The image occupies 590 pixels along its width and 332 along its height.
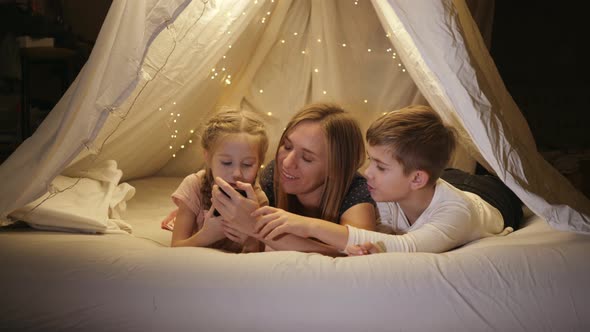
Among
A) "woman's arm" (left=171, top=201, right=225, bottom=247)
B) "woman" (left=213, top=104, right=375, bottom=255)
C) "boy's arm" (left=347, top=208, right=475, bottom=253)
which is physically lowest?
"woman's arm" (left=171, top=201, right=225, bottom=247)

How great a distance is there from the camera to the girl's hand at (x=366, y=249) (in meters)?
1.56

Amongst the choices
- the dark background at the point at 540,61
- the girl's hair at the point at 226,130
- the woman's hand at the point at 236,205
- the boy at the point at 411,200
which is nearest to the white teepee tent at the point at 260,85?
the boy at the point at 411,200

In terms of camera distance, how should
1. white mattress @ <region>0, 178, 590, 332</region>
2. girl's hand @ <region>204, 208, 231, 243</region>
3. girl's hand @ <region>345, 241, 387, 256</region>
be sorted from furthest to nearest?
girl's hand @ <region>204, 208, 231, 243</region> → girl's hand @ <region>345, 241, 387, 256</region> → white mattress @ <region>0, 178, 590, 332</region>

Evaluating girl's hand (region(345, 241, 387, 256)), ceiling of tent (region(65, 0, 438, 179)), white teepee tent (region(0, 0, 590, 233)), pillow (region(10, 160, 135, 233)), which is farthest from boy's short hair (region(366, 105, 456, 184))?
ceiling of tent (region(65, 0, 438, 179))

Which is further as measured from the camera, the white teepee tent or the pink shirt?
the pink shirt

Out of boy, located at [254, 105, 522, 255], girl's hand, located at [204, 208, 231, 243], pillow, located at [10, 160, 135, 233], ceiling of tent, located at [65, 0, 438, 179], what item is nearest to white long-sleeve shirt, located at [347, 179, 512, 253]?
boy, located at [254, 105, 522, 255]

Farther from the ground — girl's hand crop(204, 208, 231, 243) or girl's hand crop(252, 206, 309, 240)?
girl's hand crop(252, 206, 309, 240)

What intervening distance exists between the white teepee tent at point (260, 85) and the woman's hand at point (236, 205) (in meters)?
0.36

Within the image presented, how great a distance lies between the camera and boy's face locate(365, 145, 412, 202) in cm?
172

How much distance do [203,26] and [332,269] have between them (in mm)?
1235

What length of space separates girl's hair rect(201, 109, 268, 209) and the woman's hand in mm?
185

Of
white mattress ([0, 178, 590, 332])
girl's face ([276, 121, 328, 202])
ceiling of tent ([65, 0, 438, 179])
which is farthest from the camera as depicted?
ceiling of tent ([65, 0, 438, 179])

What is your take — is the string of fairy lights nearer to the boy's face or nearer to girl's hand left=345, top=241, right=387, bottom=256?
the boy's face

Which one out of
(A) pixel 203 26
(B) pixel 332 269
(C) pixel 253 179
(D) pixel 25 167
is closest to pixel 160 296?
(B) pixel 332 269
